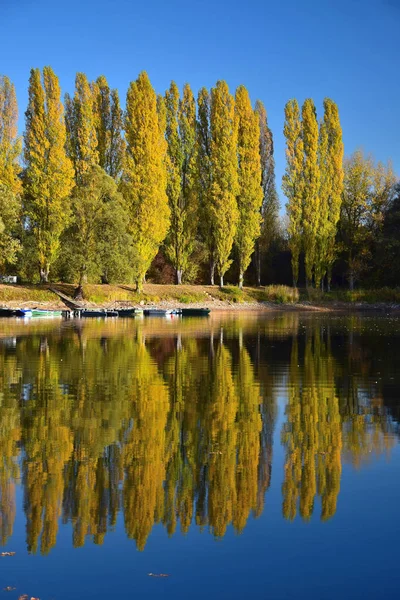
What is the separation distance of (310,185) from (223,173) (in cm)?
858

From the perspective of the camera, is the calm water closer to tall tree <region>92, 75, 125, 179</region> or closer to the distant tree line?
the distant tree line

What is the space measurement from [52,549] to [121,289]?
148ft

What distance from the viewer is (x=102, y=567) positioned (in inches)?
217

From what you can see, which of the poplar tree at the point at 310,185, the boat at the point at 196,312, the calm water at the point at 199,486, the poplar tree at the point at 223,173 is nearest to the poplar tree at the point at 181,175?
the poplar tree at the point at 223,173

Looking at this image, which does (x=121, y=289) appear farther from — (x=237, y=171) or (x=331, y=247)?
(x=331, y=247)

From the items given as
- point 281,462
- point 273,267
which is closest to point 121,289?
point 273,267

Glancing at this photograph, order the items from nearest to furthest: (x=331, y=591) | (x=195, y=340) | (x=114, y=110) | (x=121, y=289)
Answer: (x=331, y=591) < (x=195, y=340) < (x=121, y=289) < (x=114, y=110)

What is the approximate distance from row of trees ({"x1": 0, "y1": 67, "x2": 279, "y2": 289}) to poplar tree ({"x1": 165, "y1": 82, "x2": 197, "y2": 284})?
0.27 ft

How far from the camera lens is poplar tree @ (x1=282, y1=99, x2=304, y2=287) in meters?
60.6

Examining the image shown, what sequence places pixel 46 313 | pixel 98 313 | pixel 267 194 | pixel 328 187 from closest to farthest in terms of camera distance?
pixel 46 313 → pixel 98 313 → pixel 328 187 → pixel 267 194

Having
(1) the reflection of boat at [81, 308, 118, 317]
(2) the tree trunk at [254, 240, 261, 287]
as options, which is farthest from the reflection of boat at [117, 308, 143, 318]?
(2) the tree trunk at [254, 240, 261, 287]

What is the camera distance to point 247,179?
59000 millimetres

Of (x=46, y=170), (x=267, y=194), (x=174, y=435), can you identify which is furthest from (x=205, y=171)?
(x=174, y=435)

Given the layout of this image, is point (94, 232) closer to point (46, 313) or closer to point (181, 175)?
point (46, 313)
